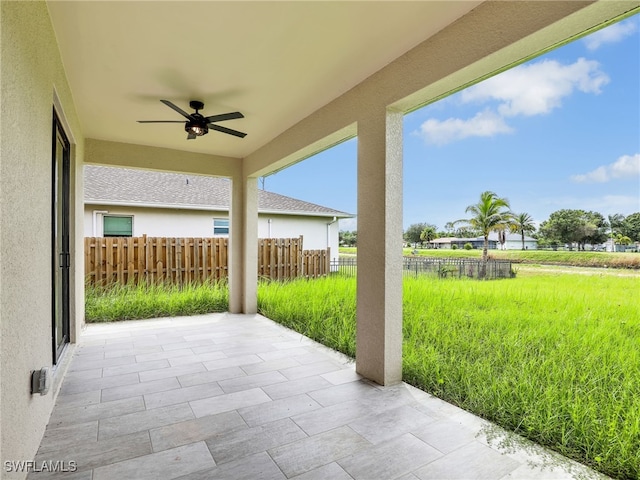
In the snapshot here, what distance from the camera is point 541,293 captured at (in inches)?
133

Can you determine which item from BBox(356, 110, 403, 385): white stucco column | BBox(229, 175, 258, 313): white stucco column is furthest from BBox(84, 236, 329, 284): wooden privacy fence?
BBox(356, 110, 403, 385): white stucco column

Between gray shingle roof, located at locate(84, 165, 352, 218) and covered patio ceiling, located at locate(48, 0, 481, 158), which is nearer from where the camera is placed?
covered patio ceiling, located at locate(48, 0, 481, 158)

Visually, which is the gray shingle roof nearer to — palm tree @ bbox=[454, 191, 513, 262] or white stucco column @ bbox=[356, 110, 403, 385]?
white stucco column @ bbox=[356, 110, 403, 385]

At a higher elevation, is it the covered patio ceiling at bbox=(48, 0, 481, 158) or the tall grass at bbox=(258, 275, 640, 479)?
the covered patio ceiling at bbox=(48, 0, 481, 158)

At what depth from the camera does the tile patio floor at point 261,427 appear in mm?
1871

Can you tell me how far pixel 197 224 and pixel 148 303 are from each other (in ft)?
14.8

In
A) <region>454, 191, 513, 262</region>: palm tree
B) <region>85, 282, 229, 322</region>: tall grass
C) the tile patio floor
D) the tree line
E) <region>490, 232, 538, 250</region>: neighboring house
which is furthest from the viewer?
<region>85, 282, 229, 322</region>: tall grass

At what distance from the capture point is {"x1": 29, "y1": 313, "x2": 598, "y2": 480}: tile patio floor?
1.87 m

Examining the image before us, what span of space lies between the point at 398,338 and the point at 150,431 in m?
2.05

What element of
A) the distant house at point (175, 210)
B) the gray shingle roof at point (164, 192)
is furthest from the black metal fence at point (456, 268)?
the gray shingle roof at point (164, 192)

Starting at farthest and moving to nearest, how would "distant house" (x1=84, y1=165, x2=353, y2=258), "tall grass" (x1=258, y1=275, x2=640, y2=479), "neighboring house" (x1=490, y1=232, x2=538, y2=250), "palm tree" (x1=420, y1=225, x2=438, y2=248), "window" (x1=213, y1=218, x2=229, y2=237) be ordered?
"window" (x1=213, y1=218, x2=229, y2=237), "distant house" (x1=84, y1=165, x2=353, y2=258), "palm tree" (x1=420, y1=225, x2=438, y2=248), "neighboring house" (x1=490, y1=232, x2=538, y2=250), "tall grass" (x1=258, y1=275, x2=640, y2=479)

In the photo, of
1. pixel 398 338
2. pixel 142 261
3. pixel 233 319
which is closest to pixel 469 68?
pixel 398 338

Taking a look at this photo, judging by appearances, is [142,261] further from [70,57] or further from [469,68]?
[469,68]

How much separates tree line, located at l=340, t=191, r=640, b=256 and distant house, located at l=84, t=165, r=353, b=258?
248 inches
